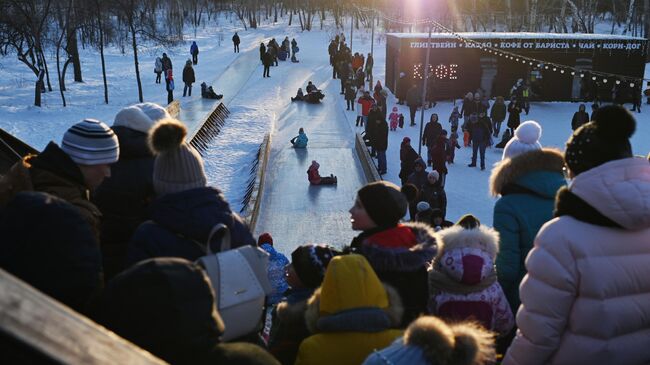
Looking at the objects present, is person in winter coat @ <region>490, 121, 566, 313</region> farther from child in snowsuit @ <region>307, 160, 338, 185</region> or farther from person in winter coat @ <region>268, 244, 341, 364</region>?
child in snowsuit @ <region>307, 160, 338, 185</region>

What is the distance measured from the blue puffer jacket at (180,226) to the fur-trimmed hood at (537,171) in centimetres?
155

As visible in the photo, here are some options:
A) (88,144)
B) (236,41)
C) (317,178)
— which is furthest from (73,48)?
(88,144)

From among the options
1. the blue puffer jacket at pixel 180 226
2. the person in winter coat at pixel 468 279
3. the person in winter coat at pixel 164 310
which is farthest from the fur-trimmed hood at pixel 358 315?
the person in winter coat at pixel 164 310

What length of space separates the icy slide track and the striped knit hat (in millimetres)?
8410

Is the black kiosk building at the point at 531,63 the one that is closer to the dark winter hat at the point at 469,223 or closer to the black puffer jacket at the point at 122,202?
the dark winter hat at the point at 469,223

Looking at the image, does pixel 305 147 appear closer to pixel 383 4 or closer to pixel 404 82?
pixel 404 82

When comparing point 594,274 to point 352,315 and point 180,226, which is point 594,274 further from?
point 180,226

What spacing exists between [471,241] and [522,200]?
0.42 m

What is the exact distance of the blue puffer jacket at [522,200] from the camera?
3357 millimetres

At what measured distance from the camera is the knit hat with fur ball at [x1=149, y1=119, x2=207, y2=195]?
110 inches

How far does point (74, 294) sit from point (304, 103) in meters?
23.9

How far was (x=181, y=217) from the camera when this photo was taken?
2.50 metres

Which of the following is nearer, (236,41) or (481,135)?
(481,135)

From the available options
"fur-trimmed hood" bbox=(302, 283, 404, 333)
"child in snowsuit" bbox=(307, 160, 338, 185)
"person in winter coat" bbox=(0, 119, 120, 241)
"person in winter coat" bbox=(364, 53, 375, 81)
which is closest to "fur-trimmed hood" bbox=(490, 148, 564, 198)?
"fur-trimmed hood" bbox=(302, 283, 404, 333)
